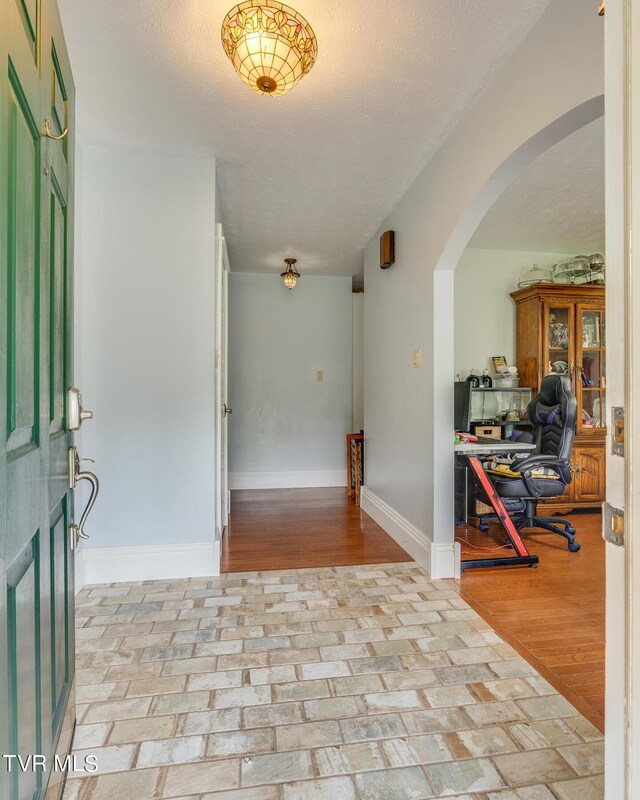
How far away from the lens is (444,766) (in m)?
1.32

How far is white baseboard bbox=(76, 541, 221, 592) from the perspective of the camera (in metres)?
2.63

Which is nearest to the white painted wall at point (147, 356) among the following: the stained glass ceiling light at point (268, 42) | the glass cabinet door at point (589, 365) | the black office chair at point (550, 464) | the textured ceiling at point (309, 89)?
the textured ceiling at point (309, 89)

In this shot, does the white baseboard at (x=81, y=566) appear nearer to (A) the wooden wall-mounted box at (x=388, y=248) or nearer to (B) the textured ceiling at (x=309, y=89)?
(B) the textured ceiling at (x=309, y=89)

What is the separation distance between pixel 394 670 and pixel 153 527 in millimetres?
1633

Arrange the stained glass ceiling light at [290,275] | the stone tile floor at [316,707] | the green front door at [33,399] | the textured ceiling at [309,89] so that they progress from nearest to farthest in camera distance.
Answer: the green front door at [33,399]
the stone tile floor at [316,707]
the textured ceiling at [309,89]
the stained glass ceiling light at [290,275]

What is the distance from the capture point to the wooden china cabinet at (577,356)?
417 cm

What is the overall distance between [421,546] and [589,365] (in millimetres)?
2792

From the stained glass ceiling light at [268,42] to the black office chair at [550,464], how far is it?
2581 mm

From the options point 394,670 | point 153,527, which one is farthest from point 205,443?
point 394,670

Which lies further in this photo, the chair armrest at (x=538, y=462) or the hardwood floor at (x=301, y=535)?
the chair armrest at (x=538, y=462)

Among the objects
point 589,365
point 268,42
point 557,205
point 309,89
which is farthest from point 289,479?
point 268,42

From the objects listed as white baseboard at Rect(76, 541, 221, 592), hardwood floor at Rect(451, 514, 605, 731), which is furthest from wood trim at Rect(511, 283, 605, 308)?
white baseboard at Rect(76, 541, 221, 592)
